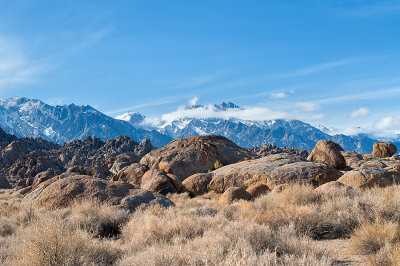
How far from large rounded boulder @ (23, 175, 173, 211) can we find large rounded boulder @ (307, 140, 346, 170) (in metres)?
13.9

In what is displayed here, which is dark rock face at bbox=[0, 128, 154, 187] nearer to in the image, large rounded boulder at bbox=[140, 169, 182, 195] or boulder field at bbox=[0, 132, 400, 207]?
boulder field at bbox=[0, 132, 400, 207]

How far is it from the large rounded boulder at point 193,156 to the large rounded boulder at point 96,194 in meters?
9.68

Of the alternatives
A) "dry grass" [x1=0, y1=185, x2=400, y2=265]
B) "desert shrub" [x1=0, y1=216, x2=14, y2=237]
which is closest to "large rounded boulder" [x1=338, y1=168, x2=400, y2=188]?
"dry grass" [x1=0, y1=185, x2=400, y2=265]

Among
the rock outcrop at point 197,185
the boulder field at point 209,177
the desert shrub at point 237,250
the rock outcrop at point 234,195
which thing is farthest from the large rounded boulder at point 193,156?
the desert shrub at point 237,250

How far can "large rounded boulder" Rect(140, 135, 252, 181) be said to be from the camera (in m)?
22.0

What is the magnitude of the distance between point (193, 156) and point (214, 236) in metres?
16.9

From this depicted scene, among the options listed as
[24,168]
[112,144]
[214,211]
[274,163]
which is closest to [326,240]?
[214,211]

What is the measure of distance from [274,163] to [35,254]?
14.8 m

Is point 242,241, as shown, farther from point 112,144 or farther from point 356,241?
point 112,144

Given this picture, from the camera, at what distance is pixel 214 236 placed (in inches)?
238

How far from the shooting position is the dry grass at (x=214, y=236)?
4.76 m

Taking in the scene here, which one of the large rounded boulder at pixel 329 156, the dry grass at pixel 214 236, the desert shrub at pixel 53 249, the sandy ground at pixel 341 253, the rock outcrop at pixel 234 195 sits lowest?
the sandy ground at pixel 341 253

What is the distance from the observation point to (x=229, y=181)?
18047 mm

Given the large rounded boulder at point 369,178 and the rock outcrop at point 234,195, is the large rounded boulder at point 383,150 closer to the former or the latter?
the large rounded boulder at point 369,178
